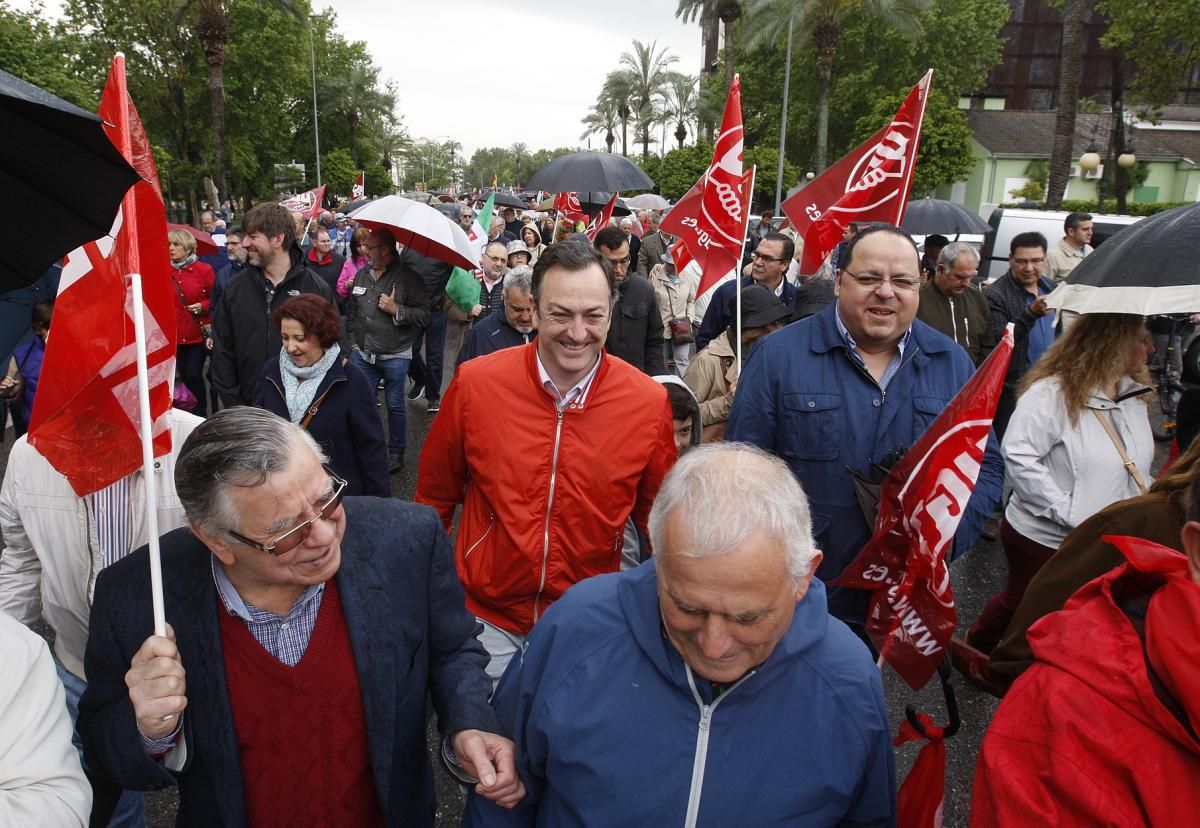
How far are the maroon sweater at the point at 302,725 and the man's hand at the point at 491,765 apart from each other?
0.28 m

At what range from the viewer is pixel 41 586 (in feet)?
8.35

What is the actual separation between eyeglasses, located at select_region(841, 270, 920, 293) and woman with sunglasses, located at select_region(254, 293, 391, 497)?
2322 mm

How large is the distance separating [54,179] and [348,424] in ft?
8.03

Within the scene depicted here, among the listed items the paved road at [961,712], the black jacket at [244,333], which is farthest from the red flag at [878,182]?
the black jacket at [244,333]

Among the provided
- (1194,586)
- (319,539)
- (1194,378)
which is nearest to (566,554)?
(319,539)

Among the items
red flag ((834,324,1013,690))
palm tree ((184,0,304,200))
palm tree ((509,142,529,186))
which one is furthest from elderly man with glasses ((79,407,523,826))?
palm tree ((509,142,529,186))

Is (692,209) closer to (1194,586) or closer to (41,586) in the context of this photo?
(41,586)

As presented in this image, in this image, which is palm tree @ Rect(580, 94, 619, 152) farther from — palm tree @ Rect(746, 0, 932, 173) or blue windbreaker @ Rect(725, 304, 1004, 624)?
blue windbreaker @ Rect(725, 304, 1004, 624)

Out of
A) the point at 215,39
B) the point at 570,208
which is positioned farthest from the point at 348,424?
the point at 215,39

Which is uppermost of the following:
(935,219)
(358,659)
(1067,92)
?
(1067,92)

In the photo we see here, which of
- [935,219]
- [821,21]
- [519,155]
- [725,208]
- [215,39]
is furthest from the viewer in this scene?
[519,155]

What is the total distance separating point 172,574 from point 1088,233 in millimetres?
9296

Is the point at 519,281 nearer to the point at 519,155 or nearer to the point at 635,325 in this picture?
the point at 635,325

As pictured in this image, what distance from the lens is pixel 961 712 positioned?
3869 mm
